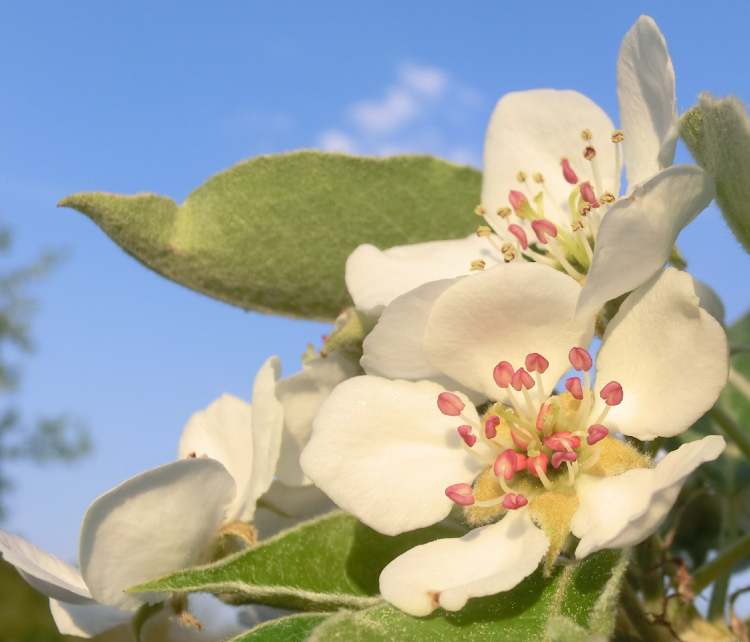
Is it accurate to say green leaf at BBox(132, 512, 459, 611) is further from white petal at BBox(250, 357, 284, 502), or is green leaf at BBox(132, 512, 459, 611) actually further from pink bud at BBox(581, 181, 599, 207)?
pink bud at BBox(581, 181, 599, 207)

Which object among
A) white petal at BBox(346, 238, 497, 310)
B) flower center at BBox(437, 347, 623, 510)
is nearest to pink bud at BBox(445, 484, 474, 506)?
flower center at BBox(437, 347, 623, 510)

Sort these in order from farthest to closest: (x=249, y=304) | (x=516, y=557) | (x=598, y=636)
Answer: (x=249, y=304)
(x=516, y=557)
(x=598, y=636)

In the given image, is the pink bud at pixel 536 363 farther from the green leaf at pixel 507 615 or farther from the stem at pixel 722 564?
the stem at pixel 722 564

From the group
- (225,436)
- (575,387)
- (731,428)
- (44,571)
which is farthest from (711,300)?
(44,571)

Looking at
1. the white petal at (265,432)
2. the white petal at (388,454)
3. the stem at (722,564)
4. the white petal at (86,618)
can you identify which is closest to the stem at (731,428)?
the stem at (722,564)

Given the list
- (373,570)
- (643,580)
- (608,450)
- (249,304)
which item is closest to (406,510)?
(373,570)

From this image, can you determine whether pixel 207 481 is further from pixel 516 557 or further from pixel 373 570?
pixel 516 557

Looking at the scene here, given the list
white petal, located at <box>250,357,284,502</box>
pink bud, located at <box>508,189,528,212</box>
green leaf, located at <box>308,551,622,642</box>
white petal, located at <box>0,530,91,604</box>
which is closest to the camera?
green leaf, located at <box>308,551,622,642</box>

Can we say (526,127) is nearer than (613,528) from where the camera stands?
No
